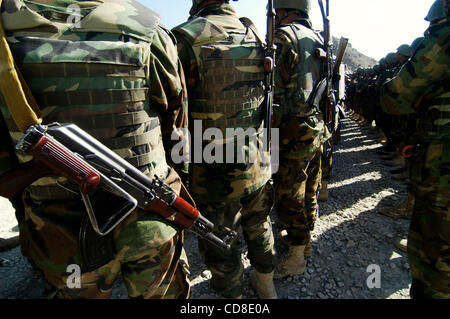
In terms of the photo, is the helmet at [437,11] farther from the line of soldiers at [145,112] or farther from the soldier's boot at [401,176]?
the soldier's boot at [401,176]

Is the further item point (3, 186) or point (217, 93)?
point (217, 93)

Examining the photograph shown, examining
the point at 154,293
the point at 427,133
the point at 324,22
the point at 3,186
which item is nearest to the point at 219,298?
the point at 154,293

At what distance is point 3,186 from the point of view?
3.51ft

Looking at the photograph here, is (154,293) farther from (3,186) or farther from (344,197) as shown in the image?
(344,197)

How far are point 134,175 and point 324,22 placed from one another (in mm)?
2403

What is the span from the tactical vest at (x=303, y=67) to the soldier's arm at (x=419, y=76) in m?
0.65

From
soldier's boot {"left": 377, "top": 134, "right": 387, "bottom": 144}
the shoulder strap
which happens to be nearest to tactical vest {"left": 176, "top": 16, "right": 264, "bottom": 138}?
the shoulder strap

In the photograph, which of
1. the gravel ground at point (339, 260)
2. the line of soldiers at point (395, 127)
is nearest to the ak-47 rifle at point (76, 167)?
the gravel ground at point (339, 260)

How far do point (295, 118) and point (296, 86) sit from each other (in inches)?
11.9

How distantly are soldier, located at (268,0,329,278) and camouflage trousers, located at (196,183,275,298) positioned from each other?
44 centimetres

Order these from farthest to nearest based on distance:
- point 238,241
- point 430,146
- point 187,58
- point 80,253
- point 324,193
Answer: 1. point 324,193
2. point 238,241
3. point 430,146
4. point 187,58
5. point 80,253

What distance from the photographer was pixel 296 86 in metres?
2.44


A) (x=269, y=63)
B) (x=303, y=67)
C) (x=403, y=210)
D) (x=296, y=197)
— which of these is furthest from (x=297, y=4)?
(x=403, y=210)

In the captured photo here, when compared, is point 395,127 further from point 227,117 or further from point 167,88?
point 167,88
